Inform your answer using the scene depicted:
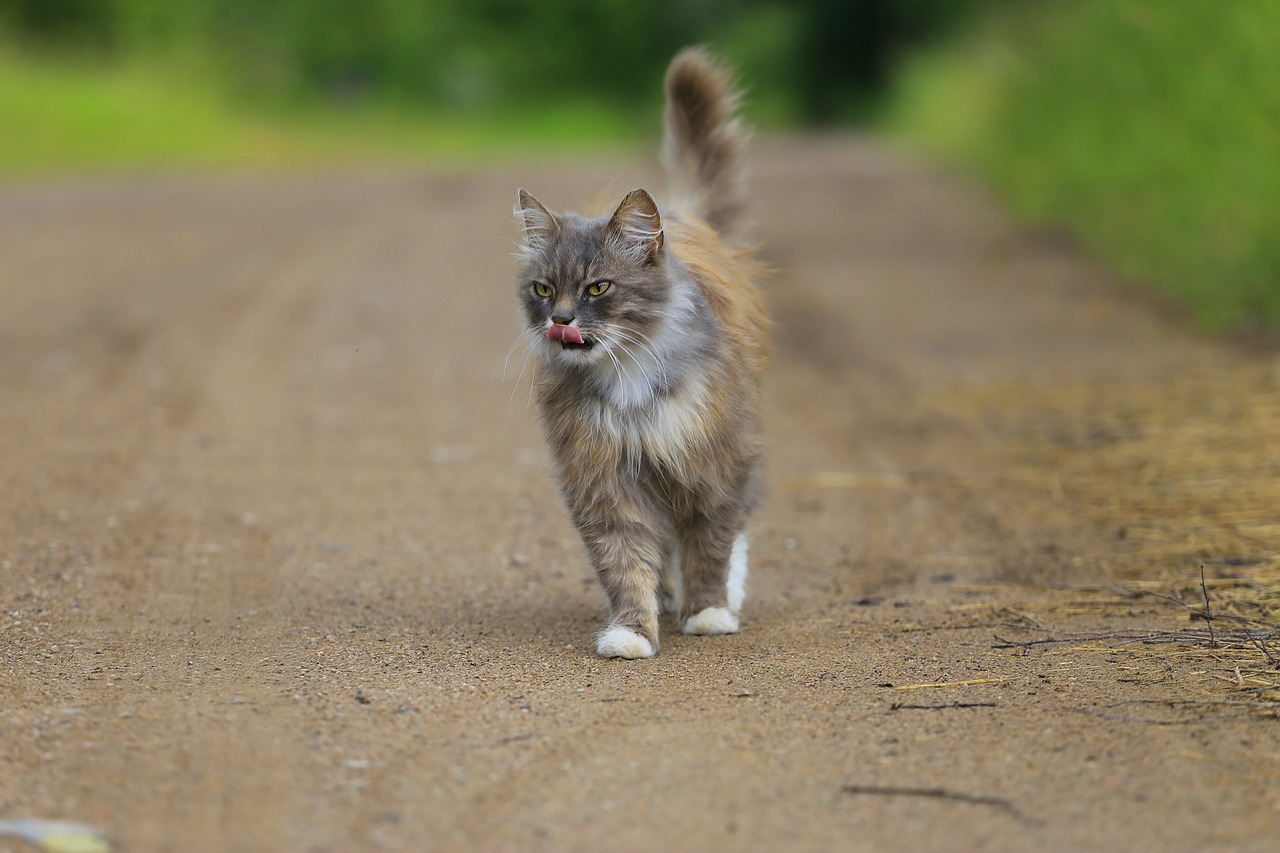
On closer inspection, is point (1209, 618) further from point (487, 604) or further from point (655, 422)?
point (487, 604)

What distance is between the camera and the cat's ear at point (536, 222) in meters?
4.87

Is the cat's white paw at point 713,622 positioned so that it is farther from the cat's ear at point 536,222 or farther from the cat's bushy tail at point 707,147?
the cat's bushy tail at point 707,147

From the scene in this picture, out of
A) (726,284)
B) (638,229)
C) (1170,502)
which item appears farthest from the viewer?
(1170,502)

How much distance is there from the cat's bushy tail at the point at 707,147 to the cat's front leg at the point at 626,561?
160 cm

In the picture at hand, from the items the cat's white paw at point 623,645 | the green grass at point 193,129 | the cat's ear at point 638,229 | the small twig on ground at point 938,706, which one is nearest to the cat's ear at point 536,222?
the cat's ear at point 638,229

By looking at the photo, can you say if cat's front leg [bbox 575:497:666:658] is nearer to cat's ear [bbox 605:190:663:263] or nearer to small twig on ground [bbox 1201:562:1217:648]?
cat's ear [bbox 605:190:663:263]

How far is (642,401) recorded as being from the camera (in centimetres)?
467

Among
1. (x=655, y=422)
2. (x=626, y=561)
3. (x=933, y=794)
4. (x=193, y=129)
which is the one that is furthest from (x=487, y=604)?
(x=193, y=129)

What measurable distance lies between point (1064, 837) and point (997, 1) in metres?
23.7

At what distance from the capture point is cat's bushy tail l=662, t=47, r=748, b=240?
19.3 ft

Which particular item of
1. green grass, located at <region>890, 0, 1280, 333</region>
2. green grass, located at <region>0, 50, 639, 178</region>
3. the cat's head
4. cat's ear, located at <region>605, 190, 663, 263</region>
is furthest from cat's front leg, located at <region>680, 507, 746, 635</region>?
green grass, located at <region>0, 50, 639, 178</region>

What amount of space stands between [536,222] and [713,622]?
1.47 meters

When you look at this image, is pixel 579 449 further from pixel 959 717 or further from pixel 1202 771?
pixel 1202 771

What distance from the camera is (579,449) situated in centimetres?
475
